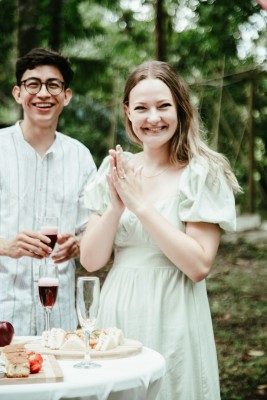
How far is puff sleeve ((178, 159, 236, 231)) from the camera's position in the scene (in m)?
2.80

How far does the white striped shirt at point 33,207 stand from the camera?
3.58 m

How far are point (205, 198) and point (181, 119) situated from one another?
16.5 inches

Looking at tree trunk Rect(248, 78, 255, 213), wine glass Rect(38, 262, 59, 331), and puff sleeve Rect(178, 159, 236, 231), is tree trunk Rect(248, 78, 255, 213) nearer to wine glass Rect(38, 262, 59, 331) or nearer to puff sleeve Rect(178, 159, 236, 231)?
puff sleeve Rect(178, 159, 236, 231)

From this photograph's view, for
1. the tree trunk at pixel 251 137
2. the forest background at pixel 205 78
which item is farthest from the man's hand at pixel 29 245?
the tree trunk at pixel 251 137

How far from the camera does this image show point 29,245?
3.24 meters

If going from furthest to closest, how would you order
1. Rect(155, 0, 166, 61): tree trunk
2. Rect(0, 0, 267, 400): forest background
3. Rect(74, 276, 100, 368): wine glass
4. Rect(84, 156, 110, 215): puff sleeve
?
1. Rect(0, 0, 267, 400): forest background
2. Rect(155, 0, 166, 61): tree trunk
3. Rect(84, 156, 110, 215): puff sleeve
4. Rect(74, 276, 100, 368): wine glass

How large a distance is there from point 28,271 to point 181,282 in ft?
3.42

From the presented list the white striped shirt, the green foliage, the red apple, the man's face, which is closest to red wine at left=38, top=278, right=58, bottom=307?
the red apple

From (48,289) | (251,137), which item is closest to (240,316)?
(251,137)

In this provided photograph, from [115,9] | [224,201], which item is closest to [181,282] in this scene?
[224,201]

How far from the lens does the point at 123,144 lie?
9.10m

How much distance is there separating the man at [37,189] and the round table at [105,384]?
118 centimetres

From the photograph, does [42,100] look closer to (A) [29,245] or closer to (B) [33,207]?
(B) [33,207]

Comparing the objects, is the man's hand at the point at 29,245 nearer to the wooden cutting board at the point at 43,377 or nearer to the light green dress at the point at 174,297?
the light green dress at the point at 174,297
